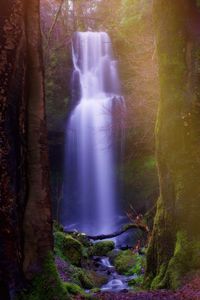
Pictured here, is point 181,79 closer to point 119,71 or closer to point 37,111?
point 37,111

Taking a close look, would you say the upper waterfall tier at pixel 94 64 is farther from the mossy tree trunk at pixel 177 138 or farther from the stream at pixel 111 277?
the mossy tree trunk at pixel 177 138

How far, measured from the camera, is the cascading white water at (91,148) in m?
25.4

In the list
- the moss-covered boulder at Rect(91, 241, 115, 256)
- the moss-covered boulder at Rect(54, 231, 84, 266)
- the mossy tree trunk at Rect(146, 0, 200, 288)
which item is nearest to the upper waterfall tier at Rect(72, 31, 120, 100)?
the moss-covered boulder at Rect(91, 241, 115, 256)

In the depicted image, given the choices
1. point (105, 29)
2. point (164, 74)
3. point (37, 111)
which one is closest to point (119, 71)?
point (105, 29)

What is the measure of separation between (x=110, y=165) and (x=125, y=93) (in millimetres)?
4527

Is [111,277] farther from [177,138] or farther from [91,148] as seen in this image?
[91,148]

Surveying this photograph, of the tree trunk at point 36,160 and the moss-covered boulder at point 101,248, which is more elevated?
the tree trunk at point 36,160

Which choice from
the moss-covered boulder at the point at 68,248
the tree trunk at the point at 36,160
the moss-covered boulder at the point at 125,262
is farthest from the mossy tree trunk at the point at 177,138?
the moss-covered boulder at the point at 125,262

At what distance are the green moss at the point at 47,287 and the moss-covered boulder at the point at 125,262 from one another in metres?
7.90

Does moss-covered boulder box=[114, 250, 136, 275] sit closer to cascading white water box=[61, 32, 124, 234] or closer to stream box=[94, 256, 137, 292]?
stream box=[94, 256, 137, 292]

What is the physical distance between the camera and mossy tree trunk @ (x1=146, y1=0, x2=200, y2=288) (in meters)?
7.38

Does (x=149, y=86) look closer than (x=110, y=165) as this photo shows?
Yes

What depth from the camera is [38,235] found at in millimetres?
5070

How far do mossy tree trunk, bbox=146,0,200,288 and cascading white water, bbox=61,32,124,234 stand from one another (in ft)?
51.1
